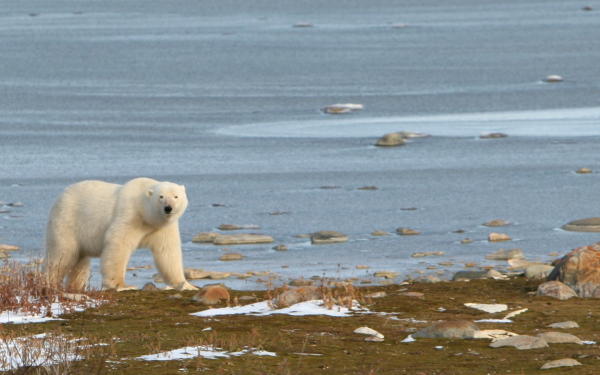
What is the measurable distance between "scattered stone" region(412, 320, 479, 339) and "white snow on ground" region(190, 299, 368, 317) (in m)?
0.78

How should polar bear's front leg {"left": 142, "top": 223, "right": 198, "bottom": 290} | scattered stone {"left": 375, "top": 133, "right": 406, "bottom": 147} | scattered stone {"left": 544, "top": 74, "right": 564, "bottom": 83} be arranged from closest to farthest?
1. polar bear's front leg {"left": 142, "top": 223, "right": 198, "bottom": 290}
2. scattered stone {"left": 375, "top": 133, "right": 406, "bottom": 147}
3. scattered stone {"left": 544, "top": 74, "right": 564, "bottom": 83}

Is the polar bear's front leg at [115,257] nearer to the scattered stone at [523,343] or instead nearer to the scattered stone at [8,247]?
the scattered stone at [8,247]

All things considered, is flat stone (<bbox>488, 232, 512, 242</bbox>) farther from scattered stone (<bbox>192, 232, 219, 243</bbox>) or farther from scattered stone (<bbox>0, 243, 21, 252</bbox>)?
scattered stone (<bbox>0, 243, 21, 252</bbox>)

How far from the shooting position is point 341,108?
20.9 metres

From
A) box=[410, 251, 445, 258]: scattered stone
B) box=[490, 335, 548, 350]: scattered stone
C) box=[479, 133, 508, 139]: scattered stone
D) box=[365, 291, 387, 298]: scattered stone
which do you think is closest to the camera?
box=[490, 335, 548, 350]: scattered stone

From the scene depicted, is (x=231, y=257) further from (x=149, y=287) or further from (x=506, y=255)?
(x=506, y=255)

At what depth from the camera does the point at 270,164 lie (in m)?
15.9

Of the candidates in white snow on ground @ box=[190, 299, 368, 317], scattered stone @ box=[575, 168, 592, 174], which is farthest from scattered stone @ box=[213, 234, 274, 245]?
scattered stone @ box=[575, 168, 592, 174]

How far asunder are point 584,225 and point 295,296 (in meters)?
5.28

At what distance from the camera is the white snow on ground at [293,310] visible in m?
7.31

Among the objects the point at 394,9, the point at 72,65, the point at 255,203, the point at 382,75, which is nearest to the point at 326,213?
the point at 255,203

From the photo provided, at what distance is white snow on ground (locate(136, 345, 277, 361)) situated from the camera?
5961mm

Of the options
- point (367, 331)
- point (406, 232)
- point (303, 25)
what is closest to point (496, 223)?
point (406, 232)

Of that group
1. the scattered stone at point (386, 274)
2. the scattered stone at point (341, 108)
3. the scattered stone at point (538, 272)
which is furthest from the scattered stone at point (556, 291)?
the scattered stone at point (341, 108)
